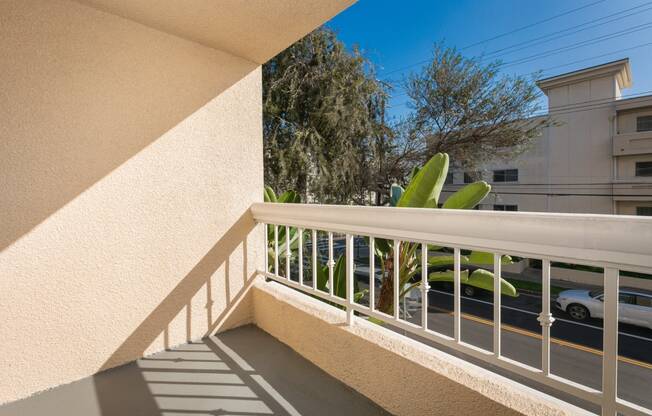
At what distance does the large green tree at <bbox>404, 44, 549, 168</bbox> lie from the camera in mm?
8164

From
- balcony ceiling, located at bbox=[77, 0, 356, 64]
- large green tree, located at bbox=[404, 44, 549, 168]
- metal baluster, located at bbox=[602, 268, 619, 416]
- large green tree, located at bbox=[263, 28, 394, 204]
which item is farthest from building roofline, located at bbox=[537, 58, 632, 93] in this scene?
metal baluster, located at bbox=[602, 268, 619, 416]

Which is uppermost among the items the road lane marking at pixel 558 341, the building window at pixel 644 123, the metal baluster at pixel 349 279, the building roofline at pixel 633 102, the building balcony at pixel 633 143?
the building roofline at pixel 633 102

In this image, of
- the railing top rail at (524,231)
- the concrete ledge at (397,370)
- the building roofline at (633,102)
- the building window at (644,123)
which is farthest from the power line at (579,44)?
the concrete ledge at (397,370)

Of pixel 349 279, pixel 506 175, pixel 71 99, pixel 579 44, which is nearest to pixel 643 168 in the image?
pixel 506 175

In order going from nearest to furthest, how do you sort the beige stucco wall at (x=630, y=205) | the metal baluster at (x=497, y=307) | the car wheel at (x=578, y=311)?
the metal baluster at (x=497, y=307) → the car wheel at (x=578, y=311) → the beige stucco wall at (x=630, y=205)

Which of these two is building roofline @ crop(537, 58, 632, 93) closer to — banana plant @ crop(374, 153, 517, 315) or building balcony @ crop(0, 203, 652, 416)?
banana plant @ crop(374, 153, 517, 315)

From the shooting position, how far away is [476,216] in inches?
39.2

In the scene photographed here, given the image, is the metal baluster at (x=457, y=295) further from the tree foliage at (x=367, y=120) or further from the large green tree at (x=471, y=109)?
the large green tree at (x=471, y=109)

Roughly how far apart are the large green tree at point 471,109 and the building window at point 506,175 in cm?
144

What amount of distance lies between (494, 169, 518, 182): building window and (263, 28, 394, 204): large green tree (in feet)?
16.8

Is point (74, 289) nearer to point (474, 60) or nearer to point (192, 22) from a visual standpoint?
point (192, 22)

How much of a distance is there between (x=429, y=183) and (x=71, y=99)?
1.83m

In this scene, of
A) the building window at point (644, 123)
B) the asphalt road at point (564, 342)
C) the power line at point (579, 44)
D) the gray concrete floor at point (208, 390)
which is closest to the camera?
the gray concrete floor at point (208, 390)

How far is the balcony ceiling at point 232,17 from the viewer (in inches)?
56.6
